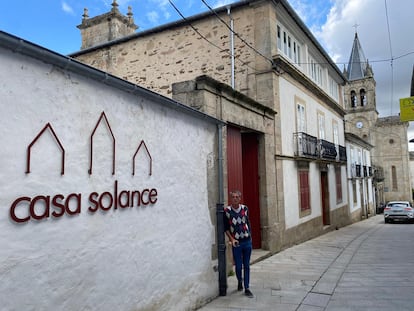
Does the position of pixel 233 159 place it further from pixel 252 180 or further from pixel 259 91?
pixel 259 91

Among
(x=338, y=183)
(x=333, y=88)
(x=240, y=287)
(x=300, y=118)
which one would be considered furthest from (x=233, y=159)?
(x=333, y=88)

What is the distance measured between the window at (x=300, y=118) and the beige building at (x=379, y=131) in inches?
1378

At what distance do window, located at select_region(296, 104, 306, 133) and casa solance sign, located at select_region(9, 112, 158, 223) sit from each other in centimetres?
881

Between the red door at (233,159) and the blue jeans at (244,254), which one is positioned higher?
the red door at (233,159)

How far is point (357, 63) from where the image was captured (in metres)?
43.3

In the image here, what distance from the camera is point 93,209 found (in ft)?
10.7

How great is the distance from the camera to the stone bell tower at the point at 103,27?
18.6 meters

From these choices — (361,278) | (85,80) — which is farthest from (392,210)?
(85,80)

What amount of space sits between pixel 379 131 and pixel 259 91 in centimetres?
4092

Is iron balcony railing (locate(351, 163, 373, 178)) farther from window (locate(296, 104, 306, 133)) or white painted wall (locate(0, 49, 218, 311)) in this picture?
white painted wall (locate(0, 49, 218, 311))

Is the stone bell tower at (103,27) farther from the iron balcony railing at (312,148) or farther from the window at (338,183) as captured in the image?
the window at (338,183)

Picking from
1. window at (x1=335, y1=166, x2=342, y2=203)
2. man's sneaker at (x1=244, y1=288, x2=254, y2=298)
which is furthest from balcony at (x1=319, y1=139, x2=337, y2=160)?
man's sneaker at (x1=244, y1=288, x2=254, y2=298)

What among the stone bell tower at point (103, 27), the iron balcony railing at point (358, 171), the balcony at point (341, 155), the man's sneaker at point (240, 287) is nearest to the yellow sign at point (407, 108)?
the balcony at point (341, 155)

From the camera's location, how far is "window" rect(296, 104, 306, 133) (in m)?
12.0
